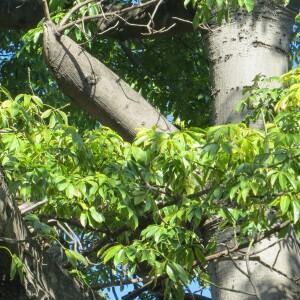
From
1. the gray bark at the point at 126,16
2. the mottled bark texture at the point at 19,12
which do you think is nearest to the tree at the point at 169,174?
the gray bark at the point at 126,16

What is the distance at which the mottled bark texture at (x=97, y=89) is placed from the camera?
4.87 metres

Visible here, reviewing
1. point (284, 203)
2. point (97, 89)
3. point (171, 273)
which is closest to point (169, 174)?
point (171, 273)

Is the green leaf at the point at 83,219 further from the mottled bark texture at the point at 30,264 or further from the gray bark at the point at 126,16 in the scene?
the gray bark at the point at 126,16

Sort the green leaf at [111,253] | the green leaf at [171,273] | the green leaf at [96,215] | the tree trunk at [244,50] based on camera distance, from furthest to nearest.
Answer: the tree trunk at [244,50], the green leaf at [96,215], the green leaf at [111,253], the green leaf at [171,273]

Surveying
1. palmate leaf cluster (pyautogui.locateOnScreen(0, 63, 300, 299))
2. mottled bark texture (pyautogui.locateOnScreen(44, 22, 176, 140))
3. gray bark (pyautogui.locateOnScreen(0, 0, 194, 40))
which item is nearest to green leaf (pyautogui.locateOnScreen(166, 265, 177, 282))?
palmate leaf cluster (pyautogui.locateOnScreen(0, 63, 300, 299))

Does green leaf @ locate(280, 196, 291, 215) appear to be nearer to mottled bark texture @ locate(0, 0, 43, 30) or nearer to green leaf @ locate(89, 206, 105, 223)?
green leaf @ locate(89, 206, 105, 223)

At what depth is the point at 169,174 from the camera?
3963 mm

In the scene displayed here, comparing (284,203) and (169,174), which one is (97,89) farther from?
(284,203)

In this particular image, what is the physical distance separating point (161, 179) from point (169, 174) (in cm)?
11

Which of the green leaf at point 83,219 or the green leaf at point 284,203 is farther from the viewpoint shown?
the green leaf at point 83,219

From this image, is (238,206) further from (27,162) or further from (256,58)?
(256,58)

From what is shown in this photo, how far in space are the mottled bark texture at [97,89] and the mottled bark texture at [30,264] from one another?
4.35ft

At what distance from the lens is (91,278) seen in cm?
579

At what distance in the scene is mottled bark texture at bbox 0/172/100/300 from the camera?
341cm
